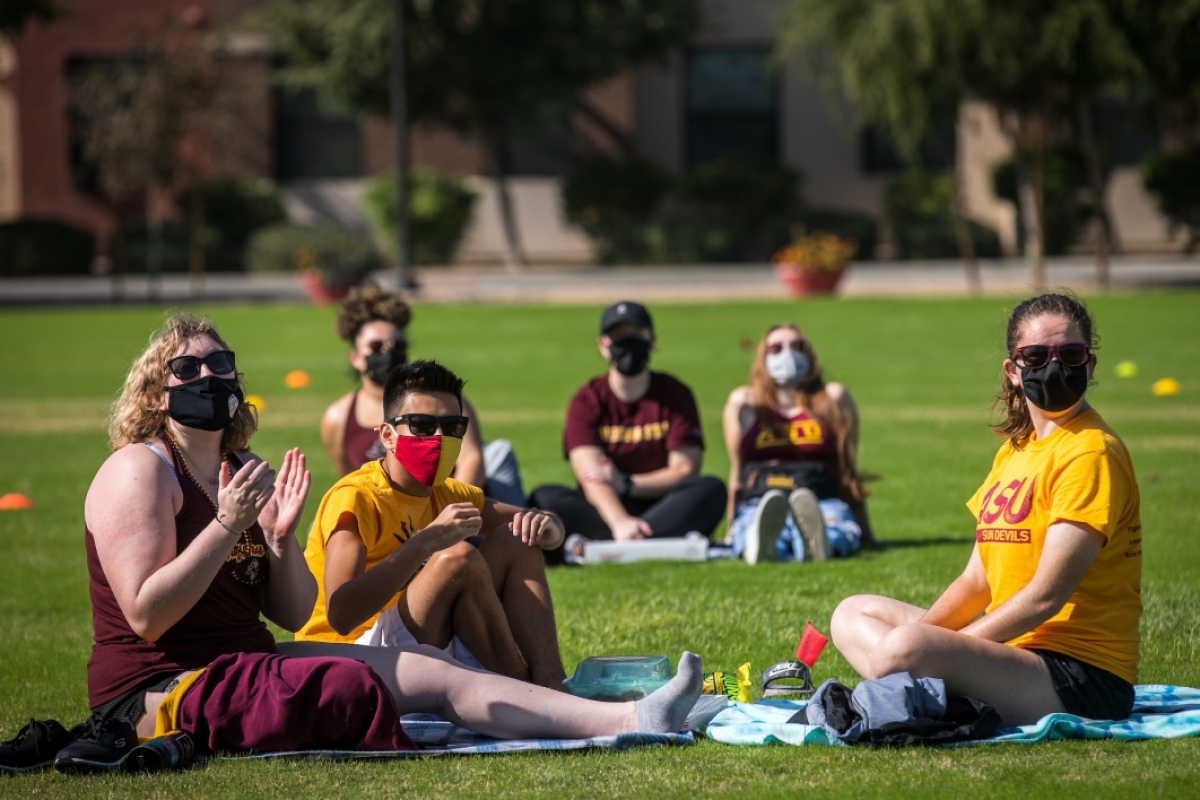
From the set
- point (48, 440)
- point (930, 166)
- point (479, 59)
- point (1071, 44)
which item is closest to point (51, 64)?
point (479, 59)

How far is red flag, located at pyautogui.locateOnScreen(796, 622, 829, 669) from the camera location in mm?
6094

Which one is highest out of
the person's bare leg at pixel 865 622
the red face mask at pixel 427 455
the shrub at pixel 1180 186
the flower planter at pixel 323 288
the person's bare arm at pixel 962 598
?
the shrub at pixel 1180 186

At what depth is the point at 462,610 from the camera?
547cm

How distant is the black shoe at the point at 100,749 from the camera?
4.66 metres

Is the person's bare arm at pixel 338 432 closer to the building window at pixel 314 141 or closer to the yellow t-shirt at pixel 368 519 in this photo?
the yellow t-shirt at pixel 368 519

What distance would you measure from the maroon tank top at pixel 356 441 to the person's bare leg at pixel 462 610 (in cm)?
274

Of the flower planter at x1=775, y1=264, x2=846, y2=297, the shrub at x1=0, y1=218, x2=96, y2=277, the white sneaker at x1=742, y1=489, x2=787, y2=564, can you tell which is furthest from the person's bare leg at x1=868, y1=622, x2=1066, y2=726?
the shrub at x1=0, y1=218, x2=96, y2=277

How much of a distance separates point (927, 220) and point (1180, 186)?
5842 mm

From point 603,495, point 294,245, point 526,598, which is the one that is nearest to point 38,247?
point 294,245

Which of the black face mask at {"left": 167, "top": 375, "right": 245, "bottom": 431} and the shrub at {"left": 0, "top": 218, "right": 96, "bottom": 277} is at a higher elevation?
the shrub at {"left": 0, "top": 218, "right": 96, "bottom": 277}

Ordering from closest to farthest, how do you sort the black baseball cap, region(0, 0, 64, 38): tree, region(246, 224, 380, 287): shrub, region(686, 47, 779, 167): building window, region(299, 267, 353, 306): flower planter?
the black baseball cap, region(299, 267, 353, 306): flower planter, region(0, 0, 64, 38): tree, region(246, 224, 380, 287): shrub, region(686, 47, 779, 167): building window

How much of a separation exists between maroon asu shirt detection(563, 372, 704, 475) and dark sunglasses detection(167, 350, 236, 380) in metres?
4.08

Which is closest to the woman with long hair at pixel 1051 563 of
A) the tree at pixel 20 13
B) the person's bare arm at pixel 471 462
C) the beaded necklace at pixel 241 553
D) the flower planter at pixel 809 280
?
the beaded necklace at pixel 241 553

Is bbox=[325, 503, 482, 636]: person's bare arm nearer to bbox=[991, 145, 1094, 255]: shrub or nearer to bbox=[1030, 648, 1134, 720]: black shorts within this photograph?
bbox=[1030, 648, 1134, 720]: black shorts
